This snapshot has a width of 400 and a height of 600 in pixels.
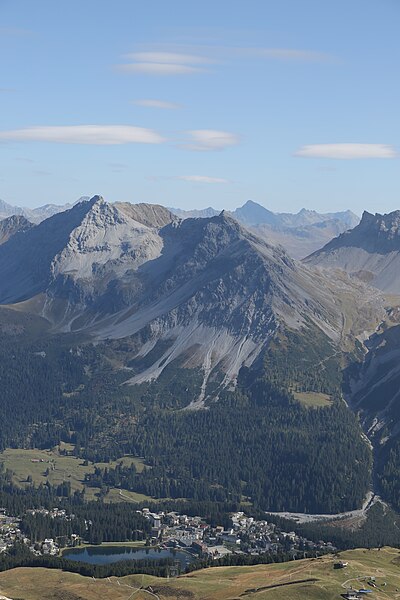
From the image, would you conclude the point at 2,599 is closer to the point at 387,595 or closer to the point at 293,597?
the point at 293,597

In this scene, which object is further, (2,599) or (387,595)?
(387,595)

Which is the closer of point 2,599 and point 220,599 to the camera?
point 2,599

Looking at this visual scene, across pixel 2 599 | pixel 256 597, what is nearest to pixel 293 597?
pixel 256 597

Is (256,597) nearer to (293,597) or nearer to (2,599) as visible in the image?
(293,597)

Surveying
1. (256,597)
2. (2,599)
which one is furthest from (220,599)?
(2,599)

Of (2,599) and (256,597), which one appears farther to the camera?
(256,597)

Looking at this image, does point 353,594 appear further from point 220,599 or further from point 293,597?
point 220,599

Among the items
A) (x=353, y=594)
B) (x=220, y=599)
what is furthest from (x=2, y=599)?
(x=353, y=594)
